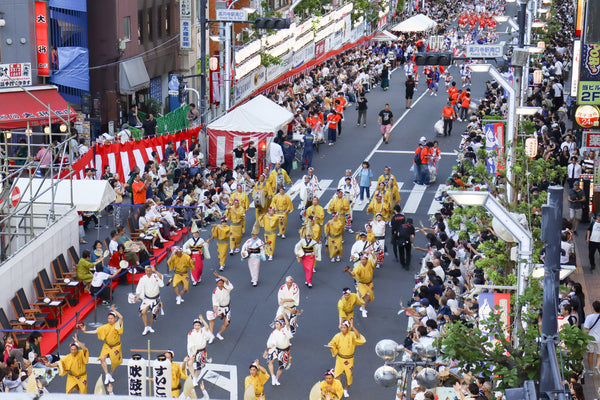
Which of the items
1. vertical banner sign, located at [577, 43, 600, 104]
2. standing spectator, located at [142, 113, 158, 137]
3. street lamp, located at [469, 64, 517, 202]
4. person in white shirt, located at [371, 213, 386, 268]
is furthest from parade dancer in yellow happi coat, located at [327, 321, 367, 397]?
standing spectator, located at [142, 113, 158, 137]

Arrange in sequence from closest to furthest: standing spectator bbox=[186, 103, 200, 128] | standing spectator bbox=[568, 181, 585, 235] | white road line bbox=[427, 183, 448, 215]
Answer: standing spectator bbox=[568, 181, 585, 235], white road line bbox=[427, 183, 448, 215], standing spectator bbox=[186, 103, 200, 128]

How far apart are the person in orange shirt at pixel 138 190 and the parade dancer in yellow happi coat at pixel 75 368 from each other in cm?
1100

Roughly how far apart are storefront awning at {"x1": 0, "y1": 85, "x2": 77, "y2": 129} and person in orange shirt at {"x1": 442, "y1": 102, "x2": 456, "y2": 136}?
47.1ft

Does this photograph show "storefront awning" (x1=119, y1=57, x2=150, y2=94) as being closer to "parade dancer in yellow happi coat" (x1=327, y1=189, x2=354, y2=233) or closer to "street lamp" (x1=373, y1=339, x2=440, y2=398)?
"parade dancer in yellow happi coat" (x1=327, y1=189, x2=354, y2=233)

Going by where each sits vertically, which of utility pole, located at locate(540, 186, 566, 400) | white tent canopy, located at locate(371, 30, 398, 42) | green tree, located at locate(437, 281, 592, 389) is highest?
utility pole, located at locate(540, 186, 566, 400)

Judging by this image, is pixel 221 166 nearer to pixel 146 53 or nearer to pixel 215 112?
pixel 215 112

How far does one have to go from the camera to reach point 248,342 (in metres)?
20.9

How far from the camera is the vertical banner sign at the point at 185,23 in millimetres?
43531

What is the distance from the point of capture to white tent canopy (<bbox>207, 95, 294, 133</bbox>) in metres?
34.4

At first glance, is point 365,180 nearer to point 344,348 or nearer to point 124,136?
point 124,136

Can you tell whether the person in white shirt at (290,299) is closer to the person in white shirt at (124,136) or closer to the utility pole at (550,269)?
the utility pole at (550,269)

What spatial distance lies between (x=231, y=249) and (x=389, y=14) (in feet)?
182

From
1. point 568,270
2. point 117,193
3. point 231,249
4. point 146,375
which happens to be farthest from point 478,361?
point 117,193

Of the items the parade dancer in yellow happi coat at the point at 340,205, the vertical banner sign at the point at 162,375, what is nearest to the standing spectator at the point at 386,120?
the parade dancer in yellow happi coat at the point at 340,205
